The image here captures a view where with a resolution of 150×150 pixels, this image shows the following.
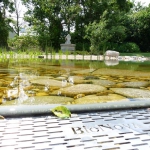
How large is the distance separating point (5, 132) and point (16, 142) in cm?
12

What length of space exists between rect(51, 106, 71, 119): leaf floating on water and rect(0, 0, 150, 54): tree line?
11.7 meters

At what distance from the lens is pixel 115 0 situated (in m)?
14.5

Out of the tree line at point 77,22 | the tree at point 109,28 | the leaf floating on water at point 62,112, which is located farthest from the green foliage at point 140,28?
the leaf floating on water at point 62,112

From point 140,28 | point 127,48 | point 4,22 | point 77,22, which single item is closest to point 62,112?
point 127,48

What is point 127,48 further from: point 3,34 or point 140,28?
point 3,34

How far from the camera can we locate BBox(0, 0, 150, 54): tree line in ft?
44.1

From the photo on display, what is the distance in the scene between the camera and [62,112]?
1168 mm

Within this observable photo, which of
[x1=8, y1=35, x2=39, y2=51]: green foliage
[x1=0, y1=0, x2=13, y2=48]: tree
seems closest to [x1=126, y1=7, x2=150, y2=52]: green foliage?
[x1=8, y1=35, x2=39, y2=51]: green foliage

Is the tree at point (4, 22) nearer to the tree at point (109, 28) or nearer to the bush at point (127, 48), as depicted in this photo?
the tree at point (109, 28)

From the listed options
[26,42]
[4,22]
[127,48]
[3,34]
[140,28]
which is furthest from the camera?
[140,28]

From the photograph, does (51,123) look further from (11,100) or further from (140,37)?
(140,37)

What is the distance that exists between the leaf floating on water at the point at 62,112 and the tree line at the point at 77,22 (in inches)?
461

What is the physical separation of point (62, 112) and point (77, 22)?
13492 millimetres

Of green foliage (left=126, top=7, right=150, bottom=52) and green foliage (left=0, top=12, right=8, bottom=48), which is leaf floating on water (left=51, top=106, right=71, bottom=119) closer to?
green foliage (left=0, top=12, right=8, bottom=48)
